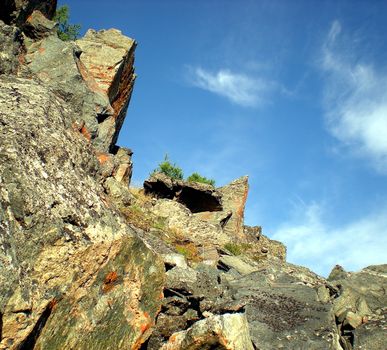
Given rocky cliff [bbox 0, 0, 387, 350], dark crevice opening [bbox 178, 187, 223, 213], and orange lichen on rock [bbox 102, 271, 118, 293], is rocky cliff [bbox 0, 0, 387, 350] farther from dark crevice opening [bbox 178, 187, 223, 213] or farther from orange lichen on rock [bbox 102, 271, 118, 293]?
dark crevice opening [bbox 178, 187, 223, 213]

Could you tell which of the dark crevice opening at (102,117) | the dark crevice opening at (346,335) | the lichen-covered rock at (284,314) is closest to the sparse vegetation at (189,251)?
the lichen-covered rock at (284,314)

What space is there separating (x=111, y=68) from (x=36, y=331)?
2102cm

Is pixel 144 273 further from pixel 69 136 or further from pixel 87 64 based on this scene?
A: pixel 87 64

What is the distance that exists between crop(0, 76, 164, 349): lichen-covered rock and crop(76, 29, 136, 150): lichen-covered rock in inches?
592

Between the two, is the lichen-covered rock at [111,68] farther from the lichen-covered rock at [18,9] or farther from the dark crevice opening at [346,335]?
the dark crevice opening at [346,335]

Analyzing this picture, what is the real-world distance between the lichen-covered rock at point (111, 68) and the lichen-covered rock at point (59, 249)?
1504 cm

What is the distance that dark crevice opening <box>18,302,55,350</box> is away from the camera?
16.3 feet

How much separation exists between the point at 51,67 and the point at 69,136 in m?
11.7

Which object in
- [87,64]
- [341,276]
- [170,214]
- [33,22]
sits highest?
[87,64]

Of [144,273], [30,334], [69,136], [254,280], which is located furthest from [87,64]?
[30,334]

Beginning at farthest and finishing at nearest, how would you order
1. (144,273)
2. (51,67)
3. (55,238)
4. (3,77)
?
(51,67)
(3,77)
(144,273)
(55,238)

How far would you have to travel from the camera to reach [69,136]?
732cm

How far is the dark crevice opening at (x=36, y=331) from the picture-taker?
496 centimetres

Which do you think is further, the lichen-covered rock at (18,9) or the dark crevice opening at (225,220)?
the dark crevice opening at (225,220)
